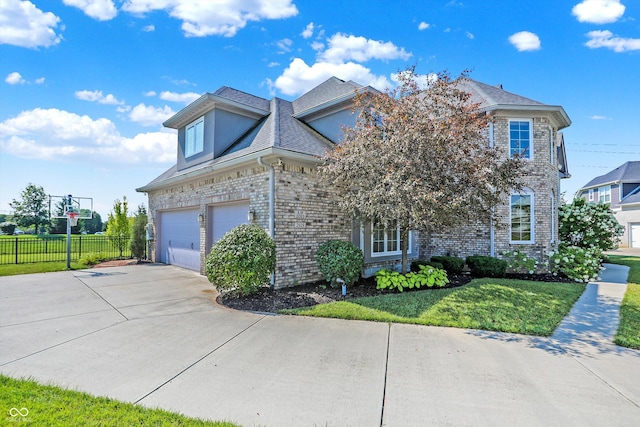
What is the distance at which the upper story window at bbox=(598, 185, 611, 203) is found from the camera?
1147 inches

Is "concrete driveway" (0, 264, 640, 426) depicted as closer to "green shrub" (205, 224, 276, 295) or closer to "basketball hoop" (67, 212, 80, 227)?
"green shrub" (205, 224, 276, 295)

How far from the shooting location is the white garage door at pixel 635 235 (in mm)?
25362

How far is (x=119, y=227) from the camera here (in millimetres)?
15672

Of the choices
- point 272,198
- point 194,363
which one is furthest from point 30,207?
point 194,363

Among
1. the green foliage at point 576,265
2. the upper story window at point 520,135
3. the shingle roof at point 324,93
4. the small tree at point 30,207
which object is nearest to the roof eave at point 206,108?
the shingle roof at point 324,93

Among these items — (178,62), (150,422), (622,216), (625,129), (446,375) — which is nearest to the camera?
(150,422)

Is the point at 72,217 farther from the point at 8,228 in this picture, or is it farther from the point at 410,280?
the point at 8,228

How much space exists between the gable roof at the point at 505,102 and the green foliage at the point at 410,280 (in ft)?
20.5

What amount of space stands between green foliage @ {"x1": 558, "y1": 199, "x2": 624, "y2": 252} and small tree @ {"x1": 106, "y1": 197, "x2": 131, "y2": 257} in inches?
821

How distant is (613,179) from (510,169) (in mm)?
32270

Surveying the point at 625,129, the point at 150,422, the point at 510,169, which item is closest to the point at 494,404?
the point at 150,422

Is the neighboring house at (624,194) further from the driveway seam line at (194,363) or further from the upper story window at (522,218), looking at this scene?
the driveway seam line at (194,363)

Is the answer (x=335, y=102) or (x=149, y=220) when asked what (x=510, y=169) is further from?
(x=149, y=220)

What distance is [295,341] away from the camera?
4.48m
